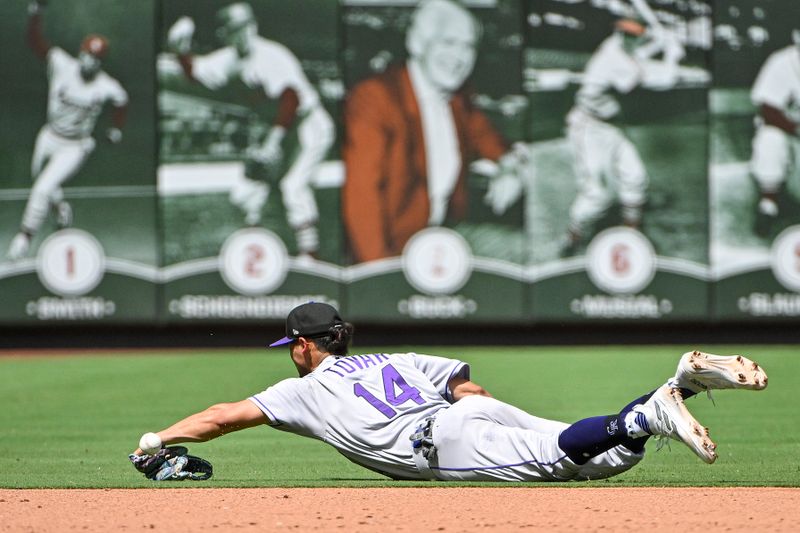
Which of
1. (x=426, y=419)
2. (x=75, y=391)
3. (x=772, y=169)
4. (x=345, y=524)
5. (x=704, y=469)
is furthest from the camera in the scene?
(x=772, y=169)

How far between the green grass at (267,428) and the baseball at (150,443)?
501 millimetres

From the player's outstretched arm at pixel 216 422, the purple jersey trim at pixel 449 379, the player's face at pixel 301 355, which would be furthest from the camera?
the purple jersey trim at pixel 449 379

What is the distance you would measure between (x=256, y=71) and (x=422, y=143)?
110 inches

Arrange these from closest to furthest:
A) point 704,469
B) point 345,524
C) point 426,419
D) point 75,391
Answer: point 345,524 < point 426,419 < point 704,469 < point 75,391

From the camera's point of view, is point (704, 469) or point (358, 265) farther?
point (358, 265)

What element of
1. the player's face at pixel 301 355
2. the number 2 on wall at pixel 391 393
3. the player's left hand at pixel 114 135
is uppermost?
the player's left hand at pixel 114 135

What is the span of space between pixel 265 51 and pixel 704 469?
46.5 feet

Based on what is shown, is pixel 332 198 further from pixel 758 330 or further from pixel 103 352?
pixel 758 330

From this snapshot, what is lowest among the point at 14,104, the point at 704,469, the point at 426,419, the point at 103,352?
the point at 103,352

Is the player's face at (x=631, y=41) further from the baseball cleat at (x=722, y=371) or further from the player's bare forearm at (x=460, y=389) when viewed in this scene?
the baseball cleat at (x=722, y=371)

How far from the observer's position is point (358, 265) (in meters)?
21.2

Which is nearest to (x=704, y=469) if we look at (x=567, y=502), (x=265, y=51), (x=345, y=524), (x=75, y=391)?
(x=567, y=502)

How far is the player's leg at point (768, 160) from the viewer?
21.0m

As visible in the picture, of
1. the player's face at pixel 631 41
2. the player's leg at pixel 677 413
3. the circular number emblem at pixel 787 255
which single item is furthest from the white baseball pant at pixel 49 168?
the player's leg at pixel 677 413
